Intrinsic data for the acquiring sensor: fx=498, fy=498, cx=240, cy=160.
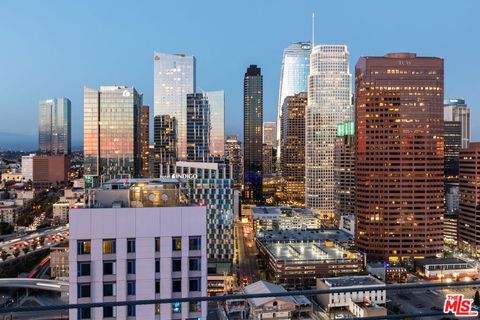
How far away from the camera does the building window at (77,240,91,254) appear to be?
19.9 feet

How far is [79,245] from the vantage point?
6.07 metres

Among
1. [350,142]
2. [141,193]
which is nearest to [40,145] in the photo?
[350,142]

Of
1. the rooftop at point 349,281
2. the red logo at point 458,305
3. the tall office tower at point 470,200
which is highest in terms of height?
the red logo at point 458,305

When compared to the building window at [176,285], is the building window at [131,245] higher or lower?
higher

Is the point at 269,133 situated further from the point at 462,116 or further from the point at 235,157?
the point at 462,116

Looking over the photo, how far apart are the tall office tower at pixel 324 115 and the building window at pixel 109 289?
1685 inches

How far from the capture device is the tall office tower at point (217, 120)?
5606cm

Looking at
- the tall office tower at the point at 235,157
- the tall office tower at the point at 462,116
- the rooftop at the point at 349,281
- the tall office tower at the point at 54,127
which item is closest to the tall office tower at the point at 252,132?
the tall office tower at the point at 235,157

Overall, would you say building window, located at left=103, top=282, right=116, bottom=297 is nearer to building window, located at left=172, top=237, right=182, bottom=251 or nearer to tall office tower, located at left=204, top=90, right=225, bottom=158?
building window, located at left=172, top=237, right=182, bottom=251

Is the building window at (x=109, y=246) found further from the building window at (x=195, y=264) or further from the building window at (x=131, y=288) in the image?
the building window at (x=195, y=264)

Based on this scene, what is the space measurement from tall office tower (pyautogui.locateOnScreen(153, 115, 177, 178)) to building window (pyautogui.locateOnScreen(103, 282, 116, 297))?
45920mm

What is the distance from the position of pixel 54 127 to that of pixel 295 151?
45.4 meters

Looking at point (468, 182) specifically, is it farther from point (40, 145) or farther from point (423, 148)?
point (40, 145)

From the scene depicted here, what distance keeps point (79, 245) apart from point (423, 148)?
26.7 meters
